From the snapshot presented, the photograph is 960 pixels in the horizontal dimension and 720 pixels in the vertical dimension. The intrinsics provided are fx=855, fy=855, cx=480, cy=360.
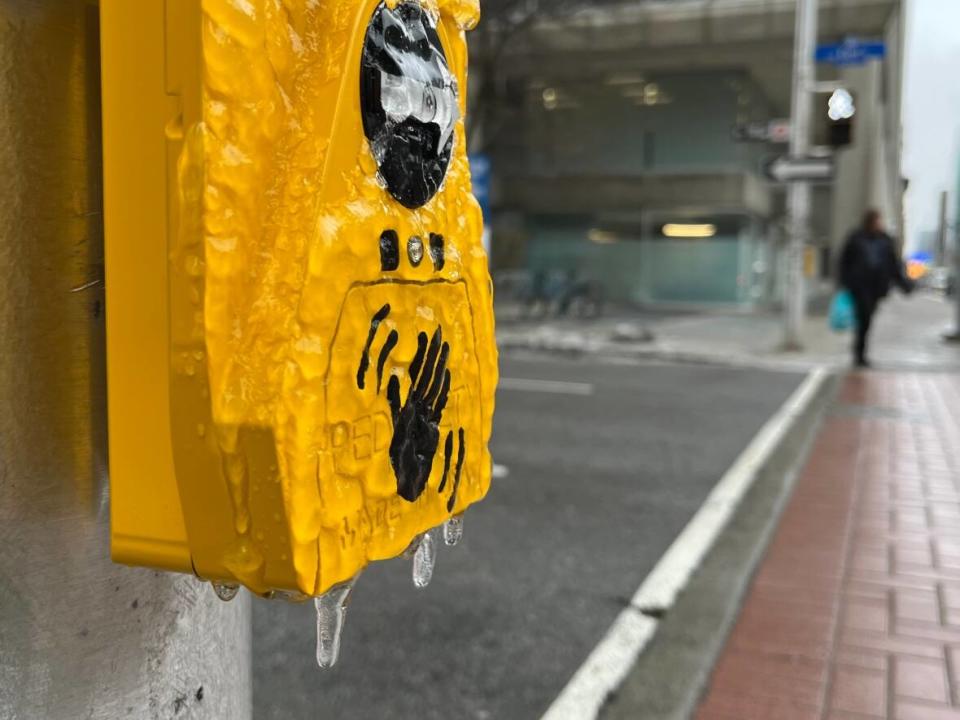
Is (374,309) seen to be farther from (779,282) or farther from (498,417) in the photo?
(779,282)

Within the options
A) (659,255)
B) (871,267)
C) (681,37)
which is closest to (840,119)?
(871,267)

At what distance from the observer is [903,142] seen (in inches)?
1785

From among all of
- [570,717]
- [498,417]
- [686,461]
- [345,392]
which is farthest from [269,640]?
[498,417]

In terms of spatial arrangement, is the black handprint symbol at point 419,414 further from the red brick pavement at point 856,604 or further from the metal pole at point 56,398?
the red brick pavement at point 856,604

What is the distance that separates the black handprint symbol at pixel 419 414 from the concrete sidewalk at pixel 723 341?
10.9 meters

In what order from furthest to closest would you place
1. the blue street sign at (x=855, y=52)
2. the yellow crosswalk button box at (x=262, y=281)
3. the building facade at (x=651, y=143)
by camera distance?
the building facade at (x=651, y=143) → the blue street sign at (x=855, y=52) → the yellow crosswalk button box at (x=262, y=281)

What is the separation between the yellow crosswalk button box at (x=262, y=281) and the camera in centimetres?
97

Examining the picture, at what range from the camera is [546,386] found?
8930mm

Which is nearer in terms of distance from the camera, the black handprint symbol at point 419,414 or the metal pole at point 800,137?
the black handprint symbol at point 419,414

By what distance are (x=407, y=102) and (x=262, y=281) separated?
325 millimetres

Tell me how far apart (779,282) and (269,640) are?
27.6m

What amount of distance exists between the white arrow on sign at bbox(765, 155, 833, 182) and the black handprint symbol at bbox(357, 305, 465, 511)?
11.8 m

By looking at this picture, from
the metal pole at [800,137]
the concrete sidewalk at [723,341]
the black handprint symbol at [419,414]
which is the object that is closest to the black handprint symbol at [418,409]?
the black handprint symbol at [419,414]

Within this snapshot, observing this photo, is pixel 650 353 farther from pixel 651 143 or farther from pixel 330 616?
pixel 651 143
